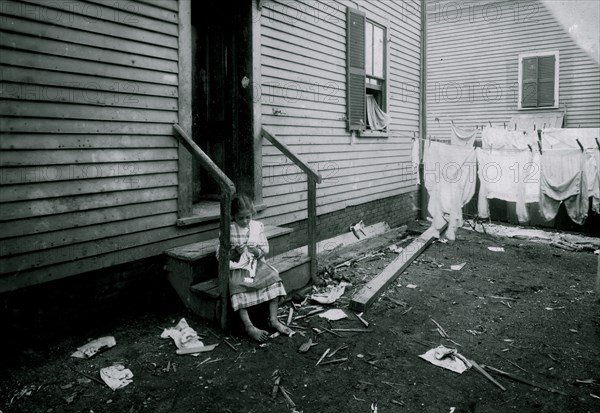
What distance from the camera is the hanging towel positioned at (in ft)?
27.5

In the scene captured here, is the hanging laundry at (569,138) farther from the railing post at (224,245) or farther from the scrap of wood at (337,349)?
the railing post at (224,245)

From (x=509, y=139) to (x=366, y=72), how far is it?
4.33 m

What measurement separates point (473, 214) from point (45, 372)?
1051 cm

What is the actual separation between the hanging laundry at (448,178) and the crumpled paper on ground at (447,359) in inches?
179

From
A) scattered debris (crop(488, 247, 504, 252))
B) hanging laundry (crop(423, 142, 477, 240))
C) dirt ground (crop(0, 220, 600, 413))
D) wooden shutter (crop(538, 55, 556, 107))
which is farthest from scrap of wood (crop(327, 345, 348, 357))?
wooden shutter (crop(538, 55, 556, 107))

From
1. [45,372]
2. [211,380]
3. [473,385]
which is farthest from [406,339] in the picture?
[45,372]

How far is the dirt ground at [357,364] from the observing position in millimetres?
2971

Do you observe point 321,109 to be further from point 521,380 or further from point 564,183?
point 564,183

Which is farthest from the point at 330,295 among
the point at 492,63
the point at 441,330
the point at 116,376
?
the point at 492,63

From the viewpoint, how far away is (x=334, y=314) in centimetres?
461

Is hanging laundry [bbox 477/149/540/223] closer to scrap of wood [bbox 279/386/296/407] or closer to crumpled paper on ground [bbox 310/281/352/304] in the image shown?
crumpled paper on ground [bbox 310/281/352/304]

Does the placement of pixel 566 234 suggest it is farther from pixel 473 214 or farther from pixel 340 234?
pixel 340 234

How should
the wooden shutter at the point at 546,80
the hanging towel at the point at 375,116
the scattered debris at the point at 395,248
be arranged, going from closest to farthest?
1. the scattered debris at the point at 395,248
2. the hanging towel at the point at 375,116
3. the wooden shutter at the point at 546,80

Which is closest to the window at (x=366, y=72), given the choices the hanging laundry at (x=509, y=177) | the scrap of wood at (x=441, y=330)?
the hanging laundry at (x=509, y=177)
